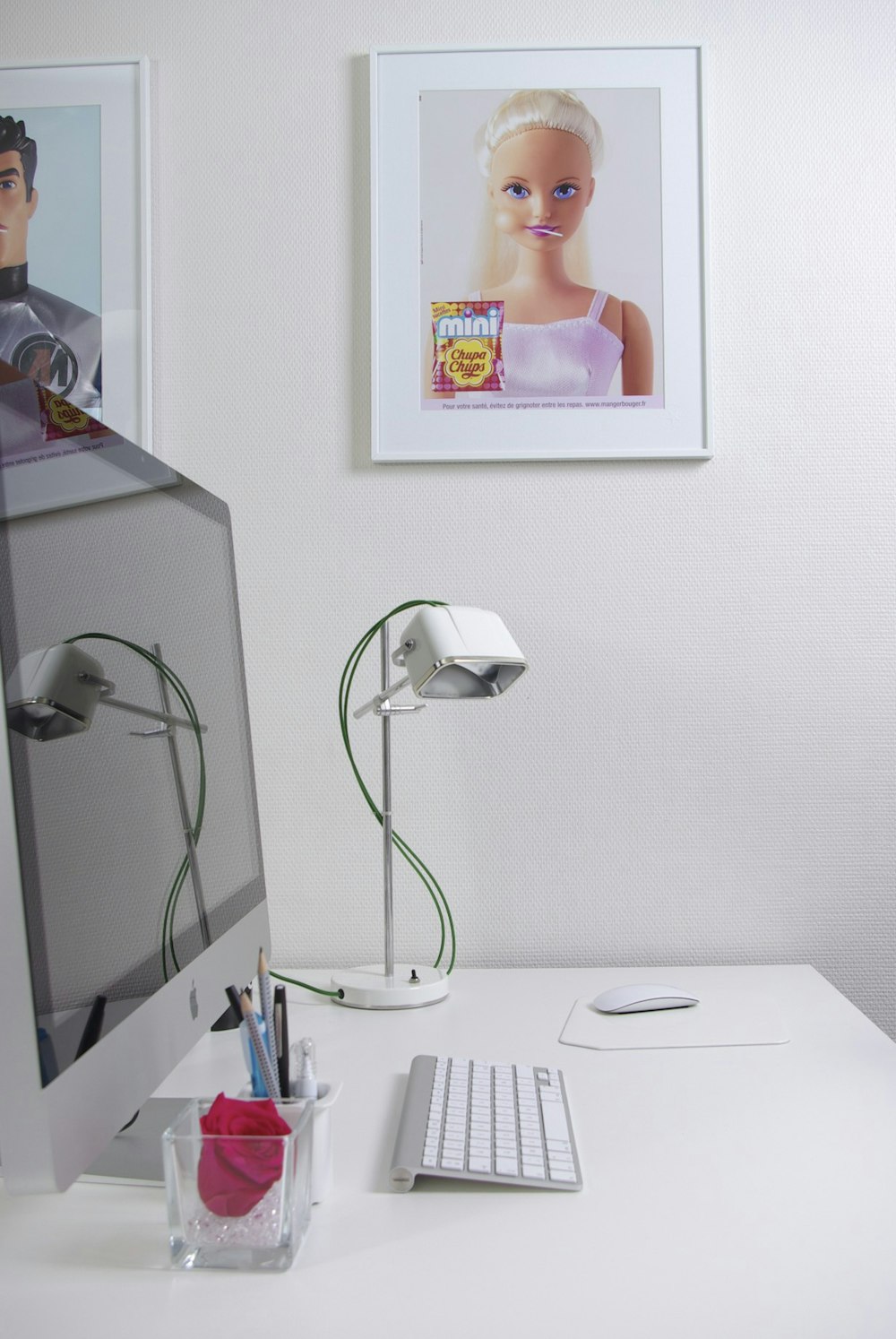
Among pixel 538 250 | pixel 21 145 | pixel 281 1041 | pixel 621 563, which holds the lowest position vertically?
pixel 281 1041

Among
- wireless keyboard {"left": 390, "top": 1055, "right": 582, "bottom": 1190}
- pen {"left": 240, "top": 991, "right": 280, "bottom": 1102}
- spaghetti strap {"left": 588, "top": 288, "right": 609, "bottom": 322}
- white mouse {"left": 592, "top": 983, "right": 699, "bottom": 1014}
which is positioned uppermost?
spaghetti strap {"left": 588, "top": 288, "right": 609, "bottom": 322}

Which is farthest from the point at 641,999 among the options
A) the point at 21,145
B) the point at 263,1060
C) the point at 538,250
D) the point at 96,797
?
the point at 21,145

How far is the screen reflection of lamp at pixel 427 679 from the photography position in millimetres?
935

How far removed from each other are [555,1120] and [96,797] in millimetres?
421

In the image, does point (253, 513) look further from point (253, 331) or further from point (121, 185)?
point (121, 185)

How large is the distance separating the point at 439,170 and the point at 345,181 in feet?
0.40

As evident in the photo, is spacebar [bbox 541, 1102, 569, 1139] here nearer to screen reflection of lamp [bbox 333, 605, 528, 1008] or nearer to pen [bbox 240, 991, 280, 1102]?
pen [bbox 240, 991, 280, 1102]

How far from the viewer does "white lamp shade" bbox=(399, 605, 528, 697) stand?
93 cm

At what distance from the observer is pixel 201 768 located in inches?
34.2

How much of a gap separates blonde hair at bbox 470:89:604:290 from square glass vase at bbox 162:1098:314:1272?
1.07 m

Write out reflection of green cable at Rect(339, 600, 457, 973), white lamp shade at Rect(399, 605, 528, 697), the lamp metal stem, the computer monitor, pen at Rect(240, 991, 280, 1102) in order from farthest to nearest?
1. reflection of green cable at Rect(339, 600, 457, 973)
2. the lamp metal stem
3. white lamp shade at Rect(399, 605, 528, 697)
4. pen at Rect(240, 991, 280, 1102)
5. the computer monitor

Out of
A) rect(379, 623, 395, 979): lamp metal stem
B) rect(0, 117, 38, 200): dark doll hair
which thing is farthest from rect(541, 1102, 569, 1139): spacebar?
rect(0, 117, 38, 200): dark doll hair

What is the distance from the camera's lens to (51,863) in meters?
0.56

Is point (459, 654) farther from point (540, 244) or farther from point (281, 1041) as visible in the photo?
point (540, 244)
